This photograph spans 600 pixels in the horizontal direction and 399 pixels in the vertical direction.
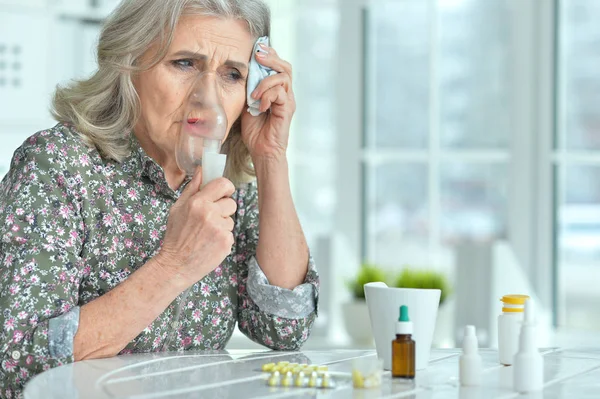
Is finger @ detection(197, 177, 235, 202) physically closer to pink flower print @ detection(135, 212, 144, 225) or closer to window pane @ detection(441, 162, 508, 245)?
pink flower print @ detection(135, 212, 144, 225)

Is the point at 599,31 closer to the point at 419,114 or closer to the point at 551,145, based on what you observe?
the point at 551,145

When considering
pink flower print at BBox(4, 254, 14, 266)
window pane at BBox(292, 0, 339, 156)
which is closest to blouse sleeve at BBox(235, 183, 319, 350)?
pink flower print at BBox(4, 254, 14, 266)

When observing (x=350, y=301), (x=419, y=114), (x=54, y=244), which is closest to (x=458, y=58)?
(x=419, y=114)

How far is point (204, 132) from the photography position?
67.3 inches

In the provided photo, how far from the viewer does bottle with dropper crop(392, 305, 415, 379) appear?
57.7 inches

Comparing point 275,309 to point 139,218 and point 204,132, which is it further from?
point 204,132

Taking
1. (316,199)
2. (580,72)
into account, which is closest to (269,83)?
(580,72)

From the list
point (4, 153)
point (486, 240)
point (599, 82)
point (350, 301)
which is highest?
point (599, 82)

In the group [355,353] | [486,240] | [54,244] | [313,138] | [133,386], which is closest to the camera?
[133,386]

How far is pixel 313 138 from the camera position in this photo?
423 cm

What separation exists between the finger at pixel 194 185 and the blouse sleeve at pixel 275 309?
1.35ft

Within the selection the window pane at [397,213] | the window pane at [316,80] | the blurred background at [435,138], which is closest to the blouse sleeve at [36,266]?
the blurred background at [435,138]

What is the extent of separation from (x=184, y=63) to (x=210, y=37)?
79 millimetres

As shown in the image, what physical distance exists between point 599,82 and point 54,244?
260 cm
